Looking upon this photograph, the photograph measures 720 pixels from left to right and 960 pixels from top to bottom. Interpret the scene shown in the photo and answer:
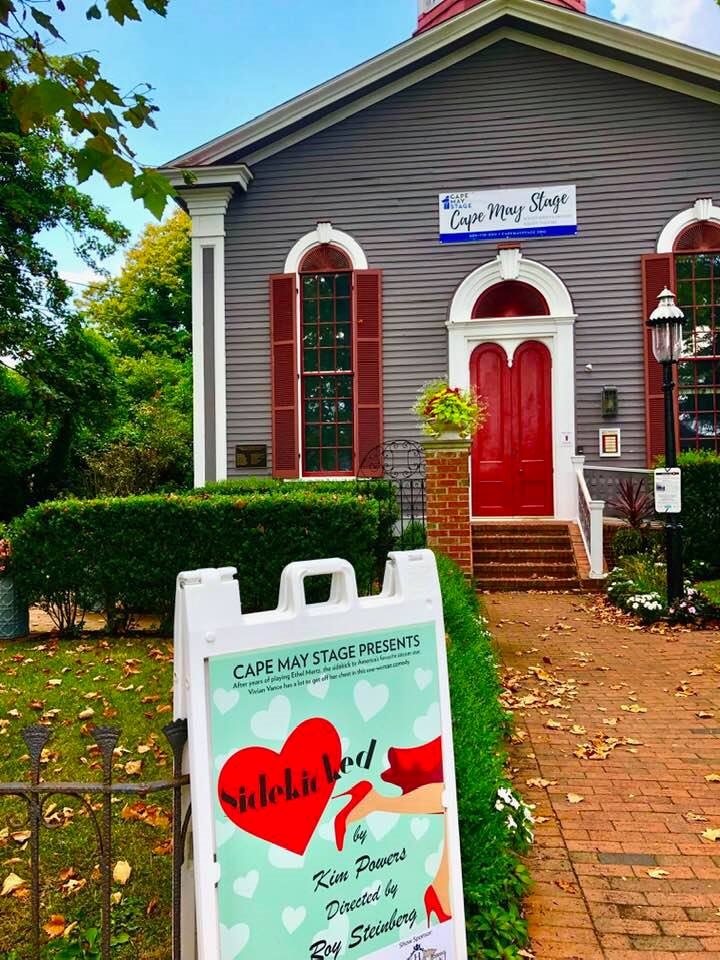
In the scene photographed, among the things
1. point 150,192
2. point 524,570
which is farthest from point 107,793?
point 524,570

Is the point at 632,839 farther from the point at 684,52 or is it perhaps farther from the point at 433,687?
the point at 684,52

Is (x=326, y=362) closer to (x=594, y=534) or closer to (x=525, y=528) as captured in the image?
(x=525, y=528)

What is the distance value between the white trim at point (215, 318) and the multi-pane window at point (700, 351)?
22.3 ft

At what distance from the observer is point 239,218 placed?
10797 mm

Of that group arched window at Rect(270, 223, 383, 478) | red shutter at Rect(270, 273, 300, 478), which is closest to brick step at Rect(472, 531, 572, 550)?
arched window at Rect(270, 223, 383, 478)

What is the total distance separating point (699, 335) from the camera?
33.0 ft

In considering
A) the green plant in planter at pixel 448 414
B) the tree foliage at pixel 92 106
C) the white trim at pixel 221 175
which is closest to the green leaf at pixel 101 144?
the tree foliage at pixel 92 106

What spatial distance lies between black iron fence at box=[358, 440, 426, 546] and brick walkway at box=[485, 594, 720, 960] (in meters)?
4.09

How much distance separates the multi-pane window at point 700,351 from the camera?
9977 millimetres

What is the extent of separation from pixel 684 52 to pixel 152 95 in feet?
32.2

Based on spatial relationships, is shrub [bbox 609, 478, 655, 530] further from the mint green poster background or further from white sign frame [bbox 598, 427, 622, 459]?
the mint green poster background

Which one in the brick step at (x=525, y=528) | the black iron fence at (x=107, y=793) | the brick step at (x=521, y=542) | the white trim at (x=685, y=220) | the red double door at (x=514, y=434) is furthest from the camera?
the red double door at (x=514, y=434)

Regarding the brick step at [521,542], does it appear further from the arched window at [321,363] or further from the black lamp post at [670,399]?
the arched window at [321,363]

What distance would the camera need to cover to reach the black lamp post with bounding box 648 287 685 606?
7.17 meters
